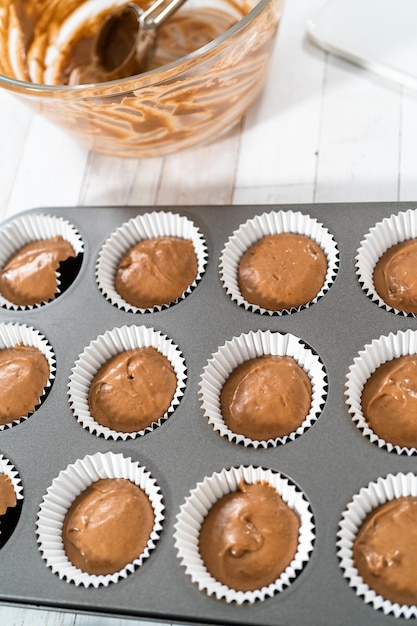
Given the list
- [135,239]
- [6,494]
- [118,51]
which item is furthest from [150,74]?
[6,494]

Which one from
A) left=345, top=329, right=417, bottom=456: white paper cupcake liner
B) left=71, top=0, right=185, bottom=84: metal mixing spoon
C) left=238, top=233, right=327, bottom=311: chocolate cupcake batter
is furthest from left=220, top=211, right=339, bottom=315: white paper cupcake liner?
left=71, top=0, right=185, bottom=84: metal mixing spoon

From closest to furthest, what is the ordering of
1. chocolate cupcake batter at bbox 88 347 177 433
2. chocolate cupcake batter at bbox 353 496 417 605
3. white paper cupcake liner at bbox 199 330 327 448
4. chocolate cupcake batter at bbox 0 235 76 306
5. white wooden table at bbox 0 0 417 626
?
chocolate cupcake batter at bbox 353 496 417 605 → white paper cupcake liner at bbox 199 330 327 448 → chocolate cupcake batter at bbox 88 347 177 433 → chocolate cupcake batter at bbox 0 235 76 306 → white wooden table at bbox 0 0 417 626

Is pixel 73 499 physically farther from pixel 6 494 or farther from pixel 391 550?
pixel 391 550

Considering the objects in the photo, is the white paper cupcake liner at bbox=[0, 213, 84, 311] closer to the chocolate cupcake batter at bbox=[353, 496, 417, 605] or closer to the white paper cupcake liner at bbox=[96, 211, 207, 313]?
the white paper cupcake liner at bbox=[96, 211, 207, 313]

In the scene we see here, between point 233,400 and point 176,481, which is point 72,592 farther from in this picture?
point 233,400

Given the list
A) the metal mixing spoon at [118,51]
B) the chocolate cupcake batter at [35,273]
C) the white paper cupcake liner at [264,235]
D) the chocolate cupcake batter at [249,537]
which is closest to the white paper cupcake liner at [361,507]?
the chocolate cupcake batter at [249,537]

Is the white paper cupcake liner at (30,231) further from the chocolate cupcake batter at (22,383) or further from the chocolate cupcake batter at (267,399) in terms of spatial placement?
the chocolate cupcake batter at (267,399)
